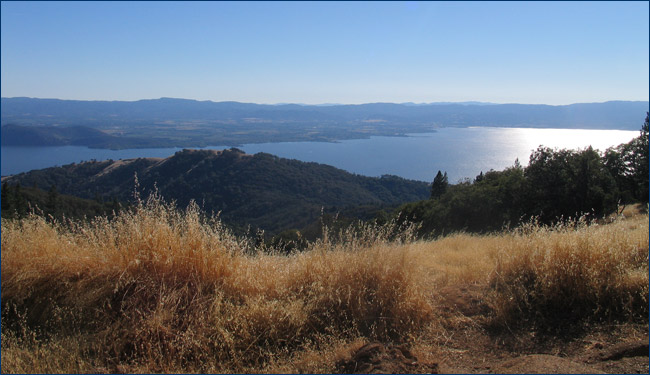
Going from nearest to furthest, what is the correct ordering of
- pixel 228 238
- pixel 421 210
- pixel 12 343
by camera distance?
pixel 12 343, pixel 228 238, pixel 421 210

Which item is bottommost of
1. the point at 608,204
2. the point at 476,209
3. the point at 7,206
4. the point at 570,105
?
the point at 7,206

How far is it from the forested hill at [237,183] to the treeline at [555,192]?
36.7 meters

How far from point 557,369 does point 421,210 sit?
20.6 meters

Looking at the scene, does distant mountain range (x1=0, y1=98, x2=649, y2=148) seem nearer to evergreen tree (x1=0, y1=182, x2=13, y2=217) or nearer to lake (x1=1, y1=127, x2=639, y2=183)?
lake (x1=1, y1=127, x2=639, y2=183)

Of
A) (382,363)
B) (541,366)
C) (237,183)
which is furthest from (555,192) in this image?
(237,183)

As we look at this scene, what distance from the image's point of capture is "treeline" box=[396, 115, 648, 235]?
44.6 ft

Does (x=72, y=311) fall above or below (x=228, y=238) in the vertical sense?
below

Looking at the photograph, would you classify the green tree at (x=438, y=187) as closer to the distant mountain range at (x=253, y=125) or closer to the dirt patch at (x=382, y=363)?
the distant mountain range at (x=253, y=125)

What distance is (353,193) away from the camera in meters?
68.7

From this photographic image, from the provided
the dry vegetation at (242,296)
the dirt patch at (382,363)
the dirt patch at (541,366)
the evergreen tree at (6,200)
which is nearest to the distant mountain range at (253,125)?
the evergreen tree at (6,200)

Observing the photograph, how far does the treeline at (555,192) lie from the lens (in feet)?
44.6

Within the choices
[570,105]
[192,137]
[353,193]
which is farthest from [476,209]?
[192,137]

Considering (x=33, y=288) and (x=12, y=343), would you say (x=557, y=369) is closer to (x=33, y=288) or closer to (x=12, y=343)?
(x=12, y=343)

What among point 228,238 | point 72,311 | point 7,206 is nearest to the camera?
point 72,311
